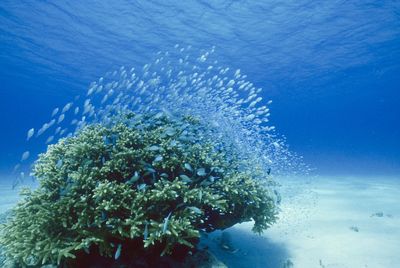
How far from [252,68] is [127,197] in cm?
3551

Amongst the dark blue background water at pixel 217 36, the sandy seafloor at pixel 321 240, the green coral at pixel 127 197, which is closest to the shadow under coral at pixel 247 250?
the sandy seafloor at pixel 321 240

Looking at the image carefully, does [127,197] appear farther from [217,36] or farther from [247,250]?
[217,36]

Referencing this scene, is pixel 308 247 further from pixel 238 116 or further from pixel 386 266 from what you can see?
pixel 238 116

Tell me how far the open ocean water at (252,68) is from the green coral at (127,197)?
115cm

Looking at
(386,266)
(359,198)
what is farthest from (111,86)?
(359,198)

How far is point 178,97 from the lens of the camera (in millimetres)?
8352

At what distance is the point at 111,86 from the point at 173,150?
337 centimetres

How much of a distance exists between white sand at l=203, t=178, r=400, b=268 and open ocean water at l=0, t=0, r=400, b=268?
4cm

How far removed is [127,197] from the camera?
16.3ft

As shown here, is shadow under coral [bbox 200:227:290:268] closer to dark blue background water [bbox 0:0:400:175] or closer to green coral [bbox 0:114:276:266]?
green coral [bbox 0:114:276:266]

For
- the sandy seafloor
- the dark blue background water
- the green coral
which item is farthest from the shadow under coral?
the dark blue background water

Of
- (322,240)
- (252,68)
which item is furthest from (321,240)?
(252,68)

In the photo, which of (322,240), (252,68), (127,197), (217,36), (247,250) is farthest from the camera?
(252,68)

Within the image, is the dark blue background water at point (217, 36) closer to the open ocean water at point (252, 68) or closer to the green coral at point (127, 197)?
the open ocean water at point (252, 68)
